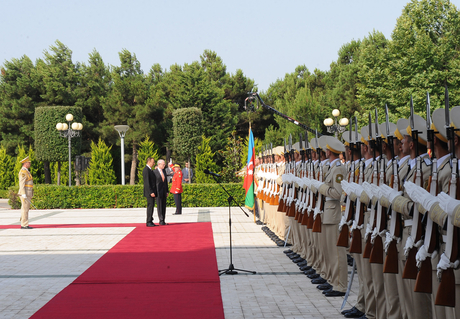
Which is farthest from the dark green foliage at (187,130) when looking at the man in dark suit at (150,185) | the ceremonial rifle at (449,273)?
the ceremonial rifle at (449,273)

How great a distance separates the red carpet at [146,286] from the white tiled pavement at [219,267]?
199 mm

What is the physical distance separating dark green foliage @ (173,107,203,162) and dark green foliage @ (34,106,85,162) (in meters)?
7.43

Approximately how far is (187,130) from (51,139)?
9668 mm

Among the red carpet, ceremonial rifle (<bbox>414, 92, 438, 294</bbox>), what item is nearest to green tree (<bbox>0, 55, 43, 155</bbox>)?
the red carpet

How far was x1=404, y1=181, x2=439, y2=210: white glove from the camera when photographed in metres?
3.68

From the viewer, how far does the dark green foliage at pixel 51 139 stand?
35062 millimetres

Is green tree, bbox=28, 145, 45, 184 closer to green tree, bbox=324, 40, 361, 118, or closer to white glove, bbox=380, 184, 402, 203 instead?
green tree, bbox=324, 40, 361, 118

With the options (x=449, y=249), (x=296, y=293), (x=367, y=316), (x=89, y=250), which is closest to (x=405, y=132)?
(x=449, y=249)

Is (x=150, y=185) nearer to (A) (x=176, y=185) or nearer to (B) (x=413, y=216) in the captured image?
(A) (x=176, y=185)

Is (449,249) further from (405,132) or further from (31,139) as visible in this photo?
(31,139)

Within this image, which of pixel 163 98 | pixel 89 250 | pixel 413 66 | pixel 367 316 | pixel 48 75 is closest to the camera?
pixel 367 316

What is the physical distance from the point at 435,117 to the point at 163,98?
44322 millimetres

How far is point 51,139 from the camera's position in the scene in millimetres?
35250

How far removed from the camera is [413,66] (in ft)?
104
